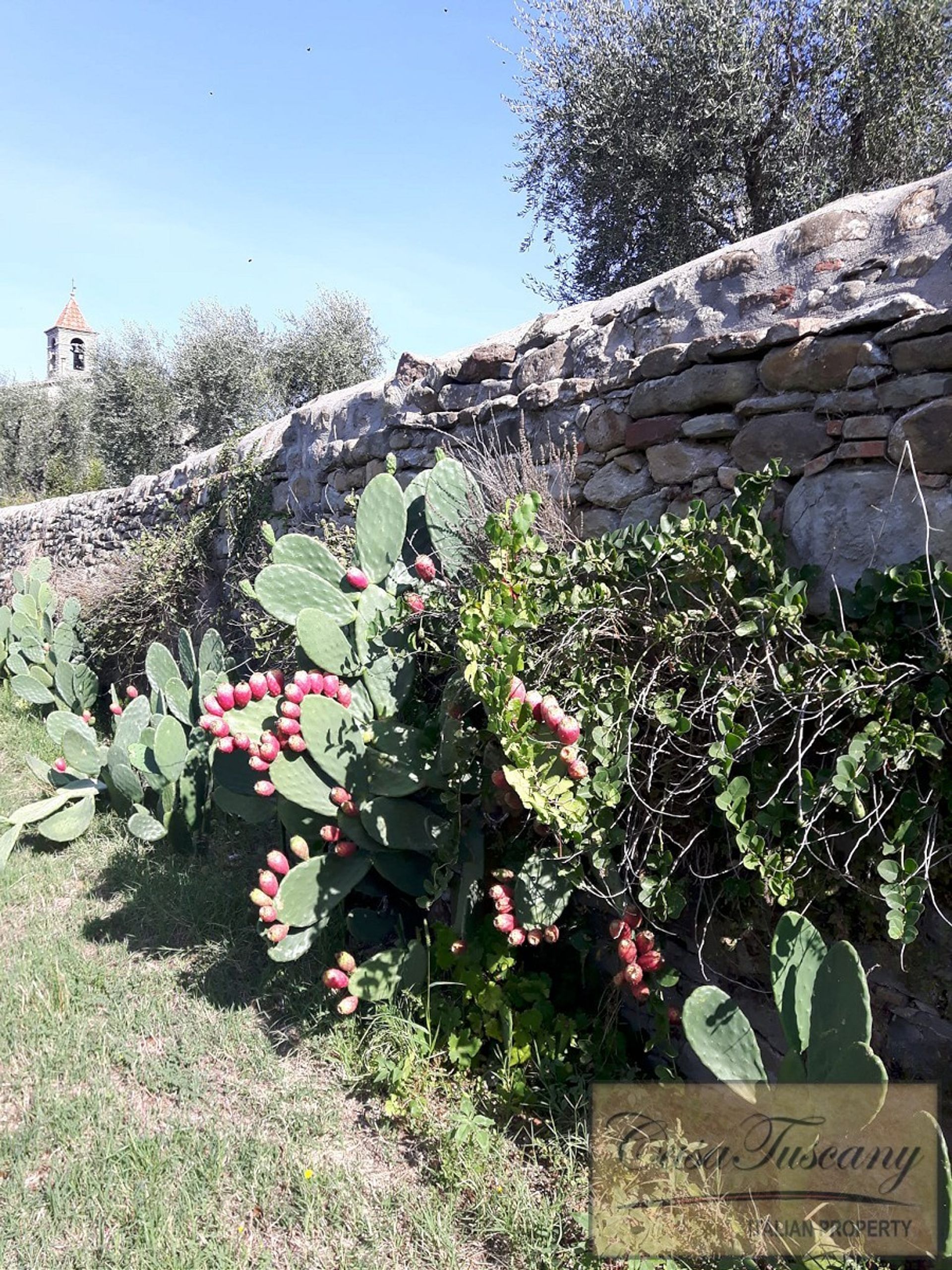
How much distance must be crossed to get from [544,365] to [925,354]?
60.2 inches

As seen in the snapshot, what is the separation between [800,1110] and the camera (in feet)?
5.82

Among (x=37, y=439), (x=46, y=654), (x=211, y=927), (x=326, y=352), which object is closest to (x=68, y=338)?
(x=37, y=439)

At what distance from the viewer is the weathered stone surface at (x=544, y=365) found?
334cm

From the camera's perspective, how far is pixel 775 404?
2492 mm

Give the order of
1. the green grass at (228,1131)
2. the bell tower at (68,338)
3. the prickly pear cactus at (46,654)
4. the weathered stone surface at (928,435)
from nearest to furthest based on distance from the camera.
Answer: the green grass at (228,1131), the weathered stone surface at (928,435), the prickly pear cactus at (46,654), the bell tower at (68,338)

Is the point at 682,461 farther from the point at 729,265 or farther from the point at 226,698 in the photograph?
the point at 226,698

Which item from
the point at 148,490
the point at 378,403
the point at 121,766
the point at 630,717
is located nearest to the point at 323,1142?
the point at 630,717

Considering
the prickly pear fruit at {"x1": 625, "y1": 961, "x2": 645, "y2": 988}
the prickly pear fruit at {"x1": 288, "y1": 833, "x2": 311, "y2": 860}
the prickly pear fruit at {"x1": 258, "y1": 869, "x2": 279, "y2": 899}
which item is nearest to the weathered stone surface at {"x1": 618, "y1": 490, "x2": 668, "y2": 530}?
the prickly pear fruit at {"x1": 625, "y1": 961, "x2": 645, "y2": 988}

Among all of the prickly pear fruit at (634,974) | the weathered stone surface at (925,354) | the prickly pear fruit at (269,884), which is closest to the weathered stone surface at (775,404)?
the weathered stone surface at (925,354)

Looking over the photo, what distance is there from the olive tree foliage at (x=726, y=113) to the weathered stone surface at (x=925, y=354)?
5.41 m

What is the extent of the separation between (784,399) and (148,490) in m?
5.76

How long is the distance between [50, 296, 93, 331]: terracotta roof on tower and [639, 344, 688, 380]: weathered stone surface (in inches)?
1411

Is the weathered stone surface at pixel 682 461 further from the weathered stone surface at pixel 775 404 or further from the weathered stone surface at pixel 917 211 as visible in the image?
the weathered stone surface at pixel 917 211

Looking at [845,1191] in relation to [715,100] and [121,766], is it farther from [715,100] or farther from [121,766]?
[715,100]
